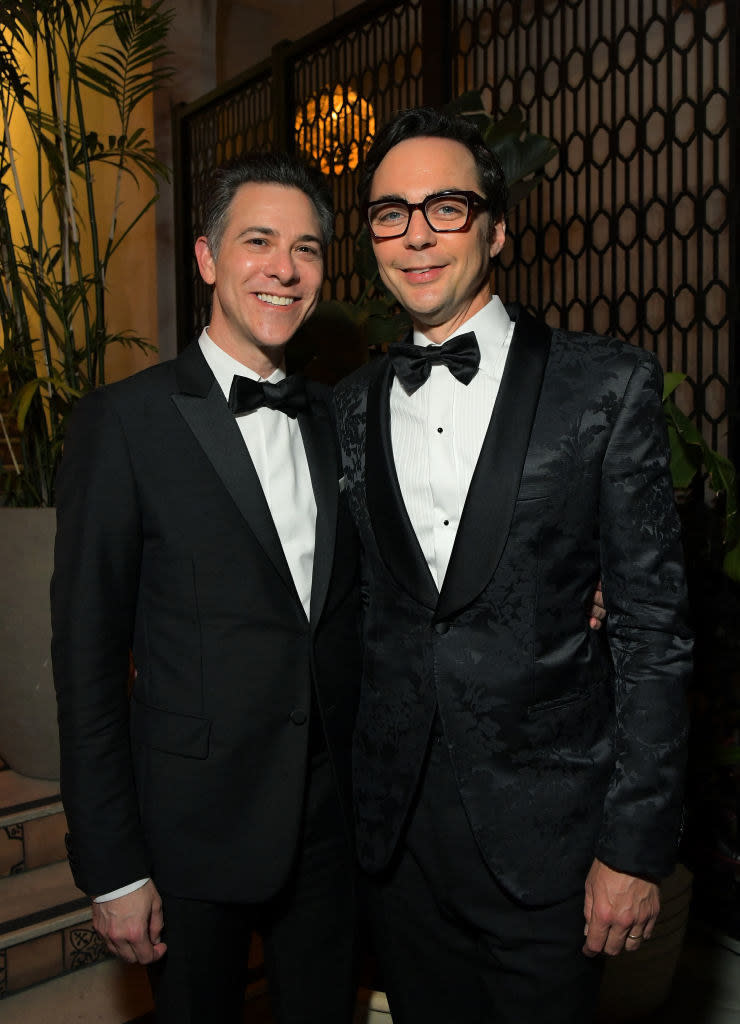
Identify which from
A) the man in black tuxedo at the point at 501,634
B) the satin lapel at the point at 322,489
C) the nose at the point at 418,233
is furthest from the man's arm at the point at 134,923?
the nose at the point at 418,233

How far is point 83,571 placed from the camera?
4.70 feet

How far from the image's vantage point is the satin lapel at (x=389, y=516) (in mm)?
1471

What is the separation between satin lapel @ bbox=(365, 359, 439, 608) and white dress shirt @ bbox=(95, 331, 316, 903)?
13 cm

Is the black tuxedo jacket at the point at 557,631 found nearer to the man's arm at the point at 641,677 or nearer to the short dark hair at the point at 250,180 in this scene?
the man's arm at the point at 641,677

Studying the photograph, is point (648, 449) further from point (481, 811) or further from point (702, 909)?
point (702, 909)

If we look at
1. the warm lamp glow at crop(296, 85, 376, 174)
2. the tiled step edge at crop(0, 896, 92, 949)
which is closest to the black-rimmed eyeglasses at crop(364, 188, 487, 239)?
the tiled step edge at crop(0, 896, 92, 949)

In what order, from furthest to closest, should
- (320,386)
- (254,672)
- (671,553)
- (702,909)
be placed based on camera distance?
(702,909), (320,386), (254,672), (671,553)

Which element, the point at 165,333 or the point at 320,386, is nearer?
the point at 320,386

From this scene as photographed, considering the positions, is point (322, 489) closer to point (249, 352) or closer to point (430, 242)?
point (249, 352)

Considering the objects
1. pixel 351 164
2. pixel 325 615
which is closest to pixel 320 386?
pixel 325 615

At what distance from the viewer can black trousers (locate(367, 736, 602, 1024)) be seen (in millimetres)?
1458

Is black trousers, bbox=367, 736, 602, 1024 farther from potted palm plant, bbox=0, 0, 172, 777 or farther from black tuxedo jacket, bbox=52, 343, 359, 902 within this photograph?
potted palm plant, bbox=0, 0, 172, 777

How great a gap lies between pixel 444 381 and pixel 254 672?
574mm

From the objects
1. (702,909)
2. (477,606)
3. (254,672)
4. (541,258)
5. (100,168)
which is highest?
(100,168)
